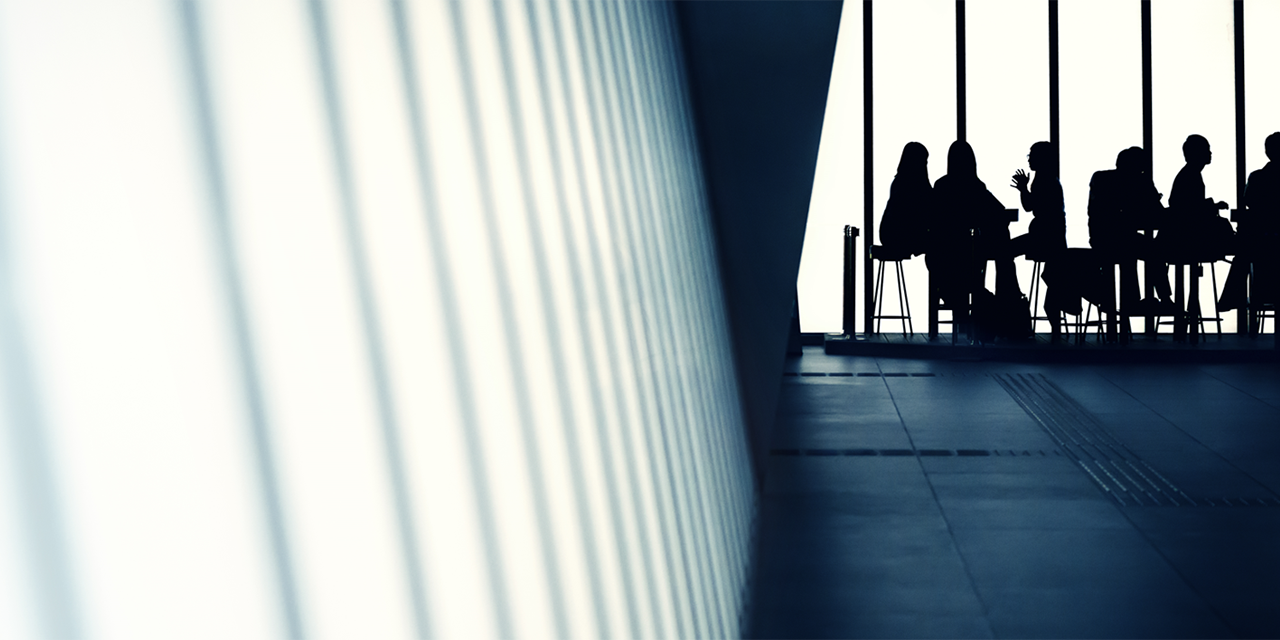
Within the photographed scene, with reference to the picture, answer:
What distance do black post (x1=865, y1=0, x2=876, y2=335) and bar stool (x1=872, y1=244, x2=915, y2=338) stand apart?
367 millimetres

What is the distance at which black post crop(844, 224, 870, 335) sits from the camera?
41.8 feet

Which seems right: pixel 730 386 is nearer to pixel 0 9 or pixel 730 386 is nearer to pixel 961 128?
pixel 0 9

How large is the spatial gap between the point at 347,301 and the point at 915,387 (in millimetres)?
8634

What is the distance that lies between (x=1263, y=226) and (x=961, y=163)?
8.81ft

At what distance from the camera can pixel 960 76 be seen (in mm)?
14344

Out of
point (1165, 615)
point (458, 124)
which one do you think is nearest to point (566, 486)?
point (458, 124)

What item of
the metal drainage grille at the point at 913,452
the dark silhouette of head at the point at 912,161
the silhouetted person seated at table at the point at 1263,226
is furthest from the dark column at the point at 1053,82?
the metal drainage grille at the point at 913,452

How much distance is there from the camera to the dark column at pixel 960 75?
46.9ft

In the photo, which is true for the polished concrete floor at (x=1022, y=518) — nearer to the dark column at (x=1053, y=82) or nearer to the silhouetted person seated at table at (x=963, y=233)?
the silhouetted person seated at table at (x=963, y=233)

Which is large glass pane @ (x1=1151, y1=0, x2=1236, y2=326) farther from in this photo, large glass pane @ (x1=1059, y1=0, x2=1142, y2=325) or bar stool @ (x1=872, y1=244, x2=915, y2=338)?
bar stool @ (x1=872, y1=244, x2=915, y2=338)

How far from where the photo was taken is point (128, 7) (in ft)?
1.58

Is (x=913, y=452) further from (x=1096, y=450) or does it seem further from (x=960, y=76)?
(x=960, y=76)

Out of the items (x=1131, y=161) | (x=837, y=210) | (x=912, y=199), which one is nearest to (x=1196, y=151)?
(x=1131, y=161)

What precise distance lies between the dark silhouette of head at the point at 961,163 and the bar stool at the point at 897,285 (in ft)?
2.96
